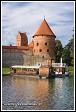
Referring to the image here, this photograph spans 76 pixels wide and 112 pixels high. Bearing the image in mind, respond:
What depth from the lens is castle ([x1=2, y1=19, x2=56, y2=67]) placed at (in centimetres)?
2928

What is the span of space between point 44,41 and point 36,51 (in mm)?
1358

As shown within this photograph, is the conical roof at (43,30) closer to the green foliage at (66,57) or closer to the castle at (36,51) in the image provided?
the castle at (36,51)

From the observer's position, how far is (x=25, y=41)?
41.6m

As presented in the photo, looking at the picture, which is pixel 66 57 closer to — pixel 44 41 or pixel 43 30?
pixel 44 41

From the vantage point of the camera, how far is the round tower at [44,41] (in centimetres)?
2974

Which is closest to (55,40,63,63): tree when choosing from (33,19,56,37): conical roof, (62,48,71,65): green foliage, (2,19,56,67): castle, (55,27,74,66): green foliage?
(55,27,74,66): green foliage

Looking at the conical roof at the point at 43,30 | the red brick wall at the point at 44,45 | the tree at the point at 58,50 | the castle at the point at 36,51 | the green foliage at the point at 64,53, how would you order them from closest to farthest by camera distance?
the green foliage at the point at 64,53 < the castle at the point at 36,51 < the conical roof at the point at 43,30 < the red brick wall at the point at 44,45 < the tree at the point at 58,50

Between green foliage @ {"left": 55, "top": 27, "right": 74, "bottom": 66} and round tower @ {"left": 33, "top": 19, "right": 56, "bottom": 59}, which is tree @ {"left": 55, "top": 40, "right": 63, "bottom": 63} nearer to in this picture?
green foliage @ {"left": 55, "top": 27, "right": 74, "bottom": 66}

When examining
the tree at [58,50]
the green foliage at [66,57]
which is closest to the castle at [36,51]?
the tree at [58,50]

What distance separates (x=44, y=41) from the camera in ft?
98.4

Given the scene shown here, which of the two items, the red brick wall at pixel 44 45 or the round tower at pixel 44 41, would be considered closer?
the round tower at pixel 44 41

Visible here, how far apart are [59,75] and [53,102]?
13.0 m

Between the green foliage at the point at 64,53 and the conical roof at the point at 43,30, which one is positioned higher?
the conical roof at the point at 43,30

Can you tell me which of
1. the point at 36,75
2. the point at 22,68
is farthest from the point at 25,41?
the point at 36,75
